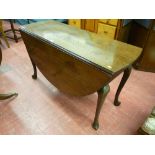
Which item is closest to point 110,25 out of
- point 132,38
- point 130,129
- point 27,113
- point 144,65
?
point 132,38

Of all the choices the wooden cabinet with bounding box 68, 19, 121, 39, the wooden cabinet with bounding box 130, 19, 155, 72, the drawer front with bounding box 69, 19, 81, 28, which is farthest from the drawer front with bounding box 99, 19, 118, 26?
the drawer front with bounding box 69, 19, 81, 28

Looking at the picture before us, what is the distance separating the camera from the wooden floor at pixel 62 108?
1.58 metres

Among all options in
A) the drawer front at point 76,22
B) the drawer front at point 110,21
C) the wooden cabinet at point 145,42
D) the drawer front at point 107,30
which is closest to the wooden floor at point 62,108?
the wooden cabinet at point 145,42

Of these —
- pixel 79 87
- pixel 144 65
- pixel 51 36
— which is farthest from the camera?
pixel 144 65

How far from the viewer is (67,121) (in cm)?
165

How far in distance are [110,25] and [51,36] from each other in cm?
115

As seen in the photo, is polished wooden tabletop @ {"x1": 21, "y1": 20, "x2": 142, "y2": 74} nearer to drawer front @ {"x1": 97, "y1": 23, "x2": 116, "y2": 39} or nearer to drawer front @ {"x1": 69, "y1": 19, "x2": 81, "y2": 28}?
drawer front @ {"x1": 97, "y1": 23, "x2": 116, "y2": 39}

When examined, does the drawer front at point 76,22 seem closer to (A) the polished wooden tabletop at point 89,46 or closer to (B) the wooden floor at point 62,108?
(A) the polished wooden tabletop at point 89,46

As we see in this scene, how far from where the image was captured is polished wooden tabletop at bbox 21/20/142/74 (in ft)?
3.96

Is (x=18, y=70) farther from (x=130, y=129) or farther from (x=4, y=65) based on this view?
(x=130, y=129)

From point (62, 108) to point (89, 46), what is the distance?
2.53 feet

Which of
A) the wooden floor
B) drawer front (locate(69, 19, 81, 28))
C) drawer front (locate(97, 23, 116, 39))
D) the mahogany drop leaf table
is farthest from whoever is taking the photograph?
drawer front (locate(69, 19, 81, 28))

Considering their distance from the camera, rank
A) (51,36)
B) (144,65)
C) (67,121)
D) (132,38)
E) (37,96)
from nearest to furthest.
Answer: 1. (51,36)
2. (67,121)
3. (37,96)
4. (144,65)
5. (132,38)

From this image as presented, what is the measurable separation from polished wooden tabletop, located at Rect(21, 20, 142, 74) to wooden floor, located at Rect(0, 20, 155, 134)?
0.72 metres
